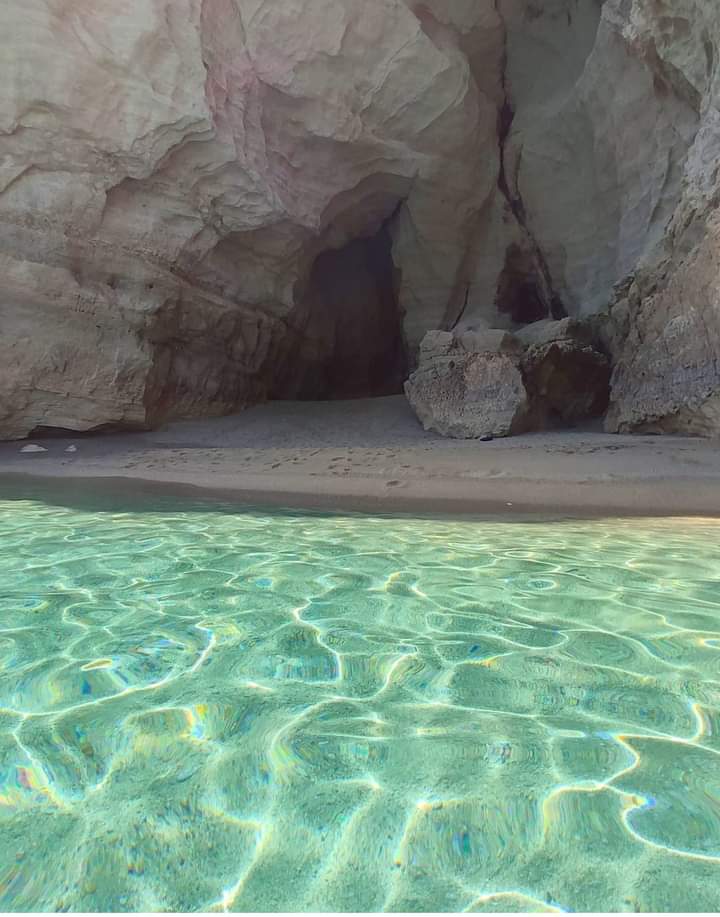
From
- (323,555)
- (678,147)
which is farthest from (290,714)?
(678,147)

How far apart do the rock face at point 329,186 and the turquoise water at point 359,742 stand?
19.8ft

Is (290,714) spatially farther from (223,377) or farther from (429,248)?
(429,248)

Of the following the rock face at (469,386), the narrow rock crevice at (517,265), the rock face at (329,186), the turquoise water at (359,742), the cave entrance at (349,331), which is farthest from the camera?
the cave entrance at (349,331)

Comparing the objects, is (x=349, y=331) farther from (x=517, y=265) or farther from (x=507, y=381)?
(x=507, y=381)

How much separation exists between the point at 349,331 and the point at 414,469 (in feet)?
27.2

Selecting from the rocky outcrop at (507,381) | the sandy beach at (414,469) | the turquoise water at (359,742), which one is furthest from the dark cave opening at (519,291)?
the turquoise water at (359,742)

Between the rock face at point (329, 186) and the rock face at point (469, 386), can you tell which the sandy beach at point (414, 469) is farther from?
the rock face at point (329, 186)

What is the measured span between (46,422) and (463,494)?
21.6 ft

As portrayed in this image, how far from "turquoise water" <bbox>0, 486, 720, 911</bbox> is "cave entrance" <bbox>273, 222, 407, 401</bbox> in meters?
10.8

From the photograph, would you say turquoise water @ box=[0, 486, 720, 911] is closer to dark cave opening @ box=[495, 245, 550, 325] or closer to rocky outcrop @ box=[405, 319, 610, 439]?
rocky outcrop @ box=[405, 319, 610, 439]

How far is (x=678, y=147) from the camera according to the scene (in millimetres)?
8383

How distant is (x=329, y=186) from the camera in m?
10.9

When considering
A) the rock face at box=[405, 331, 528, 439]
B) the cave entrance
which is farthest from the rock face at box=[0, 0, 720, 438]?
the cave entrance

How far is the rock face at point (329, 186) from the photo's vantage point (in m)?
8.09
